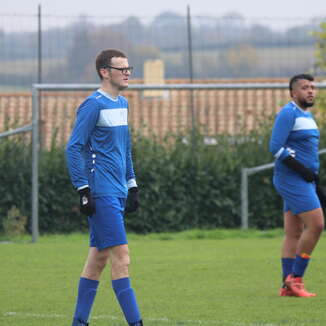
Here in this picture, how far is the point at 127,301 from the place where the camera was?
273 inches

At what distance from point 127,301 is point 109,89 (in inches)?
57.9

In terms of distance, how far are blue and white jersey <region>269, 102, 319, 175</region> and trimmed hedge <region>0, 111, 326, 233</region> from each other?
6.58 m

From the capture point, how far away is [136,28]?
1878 cm

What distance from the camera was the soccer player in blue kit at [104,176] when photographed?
700cm

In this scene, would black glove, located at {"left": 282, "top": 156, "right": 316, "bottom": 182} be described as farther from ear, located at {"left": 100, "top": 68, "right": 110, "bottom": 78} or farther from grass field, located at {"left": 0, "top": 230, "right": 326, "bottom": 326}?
ear, located at {"left": 100, "top": 68, "right": 110, "bottom": 78}

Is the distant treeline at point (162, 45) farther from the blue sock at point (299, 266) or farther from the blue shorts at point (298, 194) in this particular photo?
the blue sock at point (299, 266)

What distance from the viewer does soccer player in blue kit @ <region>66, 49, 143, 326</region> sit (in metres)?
7.00

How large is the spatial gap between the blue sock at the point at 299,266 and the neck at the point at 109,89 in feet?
9.98

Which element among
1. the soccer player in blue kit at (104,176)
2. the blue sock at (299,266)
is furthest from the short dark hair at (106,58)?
the blue sock at (299,266)

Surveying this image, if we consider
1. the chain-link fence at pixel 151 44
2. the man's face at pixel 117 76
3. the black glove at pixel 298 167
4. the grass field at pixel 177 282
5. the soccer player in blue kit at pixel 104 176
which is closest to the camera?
the soccer player in blue kit at pixel 104 176

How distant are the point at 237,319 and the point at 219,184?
8.64 meters

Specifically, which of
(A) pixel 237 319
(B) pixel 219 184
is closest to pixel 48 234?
(B) pixel 219 184

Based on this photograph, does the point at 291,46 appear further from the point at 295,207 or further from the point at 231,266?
the point at 295,207

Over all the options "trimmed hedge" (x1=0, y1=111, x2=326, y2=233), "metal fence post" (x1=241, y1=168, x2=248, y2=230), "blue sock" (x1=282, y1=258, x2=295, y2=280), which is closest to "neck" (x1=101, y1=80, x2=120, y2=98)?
"blue sock" (x1=282, y1=258, x2=295, y2=280)
